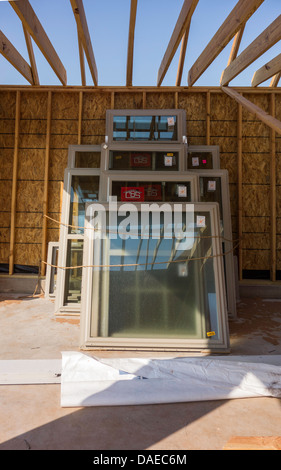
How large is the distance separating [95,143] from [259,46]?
3.44m

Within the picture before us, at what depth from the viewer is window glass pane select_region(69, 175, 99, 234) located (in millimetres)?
4733

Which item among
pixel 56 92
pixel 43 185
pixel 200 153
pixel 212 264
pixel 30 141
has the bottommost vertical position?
pixel 212 264

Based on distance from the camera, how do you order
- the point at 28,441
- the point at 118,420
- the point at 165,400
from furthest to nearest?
the point at 165,400, the point at 118,420, the point at 28,441

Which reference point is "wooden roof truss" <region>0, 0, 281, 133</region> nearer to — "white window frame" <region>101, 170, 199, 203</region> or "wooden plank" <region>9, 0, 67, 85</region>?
"wooden plank" <region>9, 0, 67, 85</region>

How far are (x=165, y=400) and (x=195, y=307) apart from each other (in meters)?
1.22

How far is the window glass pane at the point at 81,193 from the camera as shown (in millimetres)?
4733

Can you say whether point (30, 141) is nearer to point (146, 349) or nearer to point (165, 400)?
point (146, 349)

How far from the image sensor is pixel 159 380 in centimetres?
212

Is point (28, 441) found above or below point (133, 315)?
below

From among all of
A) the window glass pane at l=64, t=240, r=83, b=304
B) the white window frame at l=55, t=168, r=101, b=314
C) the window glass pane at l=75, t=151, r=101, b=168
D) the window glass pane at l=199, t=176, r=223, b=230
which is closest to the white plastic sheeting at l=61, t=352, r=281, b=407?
the white window frame at l=55, t=168, r=101, b=314

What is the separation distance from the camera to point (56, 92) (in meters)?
5.97

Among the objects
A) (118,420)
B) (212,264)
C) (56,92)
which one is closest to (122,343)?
(118,420)

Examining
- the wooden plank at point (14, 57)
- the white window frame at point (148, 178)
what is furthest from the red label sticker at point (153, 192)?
the wooden plank at point (14, 57)

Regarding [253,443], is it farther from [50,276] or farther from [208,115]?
[208,115]
